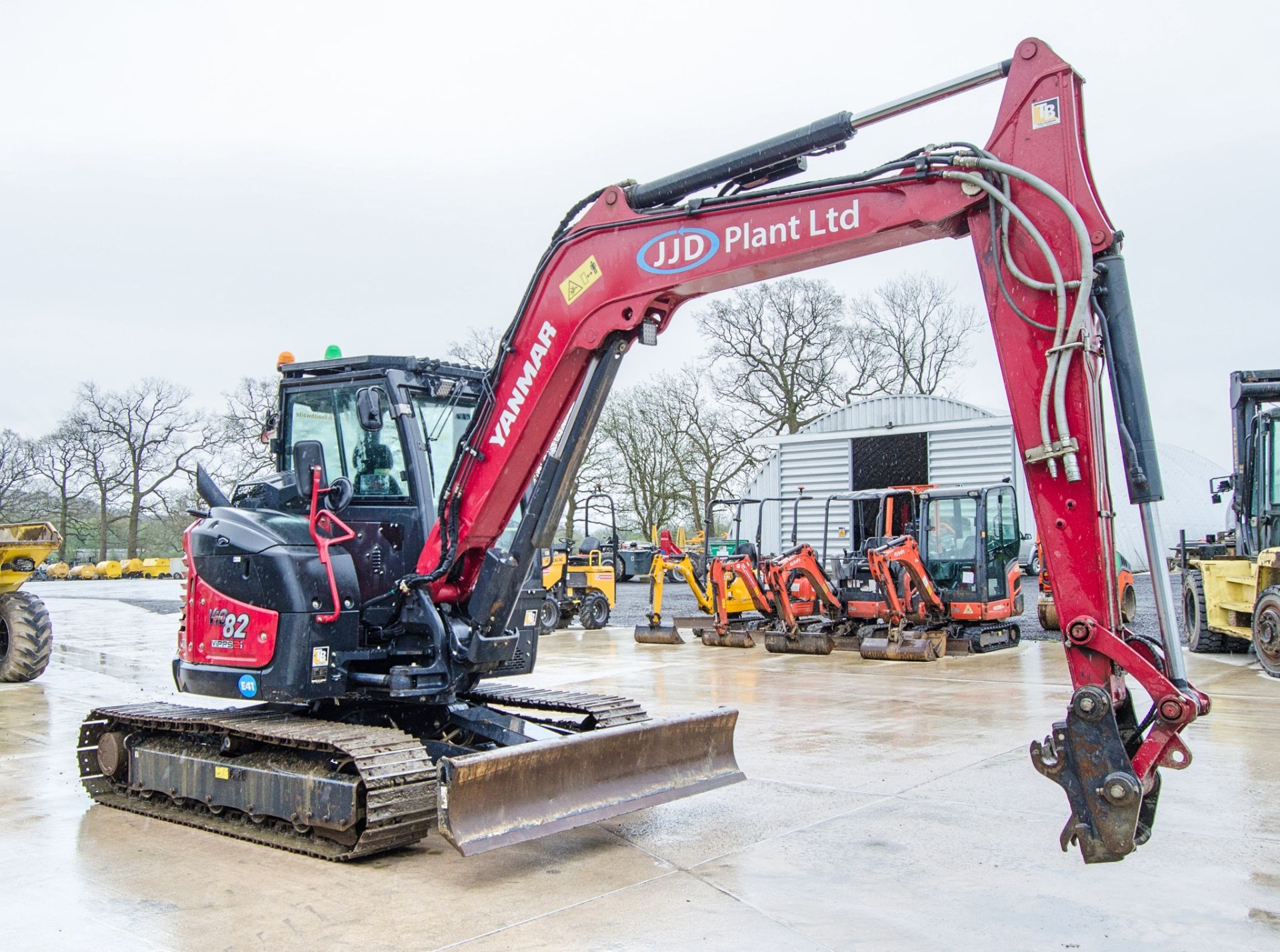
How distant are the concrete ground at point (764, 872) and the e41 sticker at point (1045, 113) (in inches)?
128

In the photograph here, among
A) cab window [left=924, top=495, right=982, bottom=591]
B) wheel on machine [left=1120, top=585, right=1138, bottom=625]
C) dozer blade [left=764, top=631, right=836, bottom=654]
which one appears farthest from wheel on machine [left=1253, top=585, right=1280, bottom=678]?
dozer blade [left=764, top=631, right=836, bottom=654]

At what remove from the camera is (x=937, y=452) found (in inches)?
1025

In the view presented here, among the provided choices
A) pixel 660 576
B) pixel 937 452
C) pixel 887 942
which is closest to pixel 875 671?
pixel 660 576

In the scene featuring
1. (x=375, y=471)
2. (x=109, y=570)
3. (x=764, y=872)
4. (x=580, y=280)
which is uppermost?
(x=580, y=280)

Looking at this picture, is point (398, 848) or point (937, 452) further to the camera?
point (937, 452)

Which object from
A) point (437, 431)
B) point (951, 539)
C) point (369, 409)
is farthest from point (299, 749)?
point (951, 539)

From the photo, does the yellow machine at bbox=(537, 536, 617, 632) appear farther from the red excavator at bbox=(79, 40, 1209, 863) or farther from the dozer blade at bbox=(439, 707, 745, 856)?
the dozer blade at bbox=(439, 707, 745, 856)

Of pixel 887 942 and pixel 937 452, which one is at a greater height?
pixel 937 452

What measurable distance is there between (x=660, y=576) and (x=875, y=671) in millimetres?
5011

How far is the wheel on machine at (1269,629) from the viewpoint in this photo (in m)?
12.4

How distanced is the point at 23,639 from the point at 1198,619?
14785mm

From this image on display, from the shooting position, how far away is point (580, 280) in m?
5.83

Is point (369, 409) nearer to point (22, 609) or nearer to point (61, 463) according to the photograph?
point (22, 609)

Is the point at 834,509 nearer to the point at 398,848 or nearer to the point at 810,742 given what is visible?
the point at 810,742
